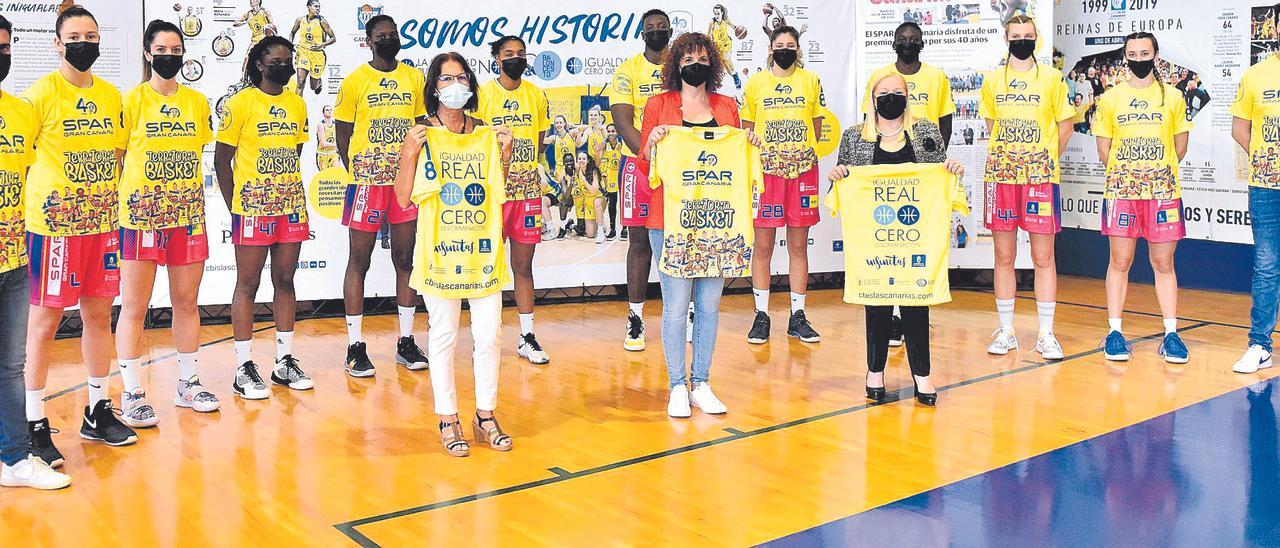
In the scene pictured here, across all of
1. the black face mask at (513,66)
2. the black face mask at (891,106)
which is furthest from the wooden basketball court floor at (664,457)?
the black face mask at (513,66)

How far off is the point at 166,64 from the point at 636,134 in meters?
2.26

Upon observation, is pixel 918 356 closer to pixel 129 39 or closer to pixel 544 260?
pixel 544 260

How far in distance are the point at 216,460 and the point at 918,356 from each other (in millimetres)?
3015

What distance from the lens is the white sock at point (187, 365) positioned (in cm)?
539

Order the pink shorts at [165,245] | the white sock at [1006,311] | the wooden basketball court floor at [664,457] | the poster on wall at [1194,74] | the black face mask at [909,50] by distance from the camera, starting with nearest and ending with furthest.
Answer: the wooden basketball court floor at [664,457], the pink shorts at [165,245], the black face mask at [909,50], the white sock at [1006,311], the poster on wall at [1194,74]

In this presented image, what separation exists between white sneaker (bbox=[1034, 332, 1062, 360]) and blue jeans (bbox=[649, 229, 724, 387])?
2.18 metres

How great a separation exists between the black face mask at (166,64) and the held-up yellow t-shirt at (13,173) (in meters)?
0.88

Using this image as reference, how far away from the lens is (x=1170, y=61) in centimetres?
881

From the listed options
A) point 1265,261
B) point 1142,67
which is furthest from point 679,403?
point 1265,261

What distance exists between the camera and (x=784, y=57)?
6602 mm

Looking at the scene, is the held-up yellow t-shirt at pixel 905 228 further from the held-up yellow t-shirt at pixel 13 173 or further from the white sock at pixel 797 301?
the held-up yellow t-shirt at pixel 13 173

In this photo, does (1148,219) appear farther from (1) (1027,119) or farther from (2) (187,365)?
(2) (187,365)

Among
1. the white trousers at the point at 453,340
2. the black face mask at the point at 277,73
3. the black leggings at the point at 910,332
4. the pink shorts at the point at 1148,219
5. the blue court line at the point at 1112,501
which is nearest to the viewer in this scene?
the blue court line at the point at 1112,501

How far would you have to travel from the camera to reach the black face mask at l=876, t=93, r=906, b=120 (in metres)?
5.07
